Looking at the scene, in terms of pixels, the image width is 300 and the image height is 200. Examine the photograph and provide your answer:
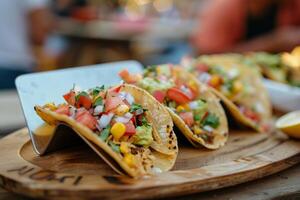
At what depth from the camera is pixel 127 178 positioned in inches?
79.7

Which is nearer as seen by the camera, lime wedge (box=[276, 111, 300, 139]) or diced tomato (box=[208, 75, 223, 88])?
lime wedge (box=[276, 111, 300, 139])

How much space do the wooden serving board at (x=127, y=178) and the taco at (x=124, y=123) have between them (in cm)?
9

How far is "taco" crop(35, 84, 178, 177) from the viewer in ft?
6.85

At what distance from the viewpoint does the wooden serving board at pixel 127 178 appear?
192cm

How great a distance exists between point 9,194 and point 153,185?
1.96 feet

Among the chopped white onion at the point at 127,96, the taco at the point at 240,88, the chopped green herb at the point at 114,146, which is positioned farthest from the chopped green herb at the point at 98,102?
the taco at the point at 240,88

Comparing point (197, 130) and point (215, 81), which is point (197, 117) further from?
point (215, 81)

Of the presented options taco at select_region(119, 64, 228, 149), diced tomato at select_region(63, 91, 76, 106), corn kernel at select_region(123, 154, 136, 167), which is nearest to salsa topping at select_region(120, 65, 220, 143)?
taco at select_region(119, 64, 228, 149)

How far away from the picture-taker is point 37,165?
7.23 feet

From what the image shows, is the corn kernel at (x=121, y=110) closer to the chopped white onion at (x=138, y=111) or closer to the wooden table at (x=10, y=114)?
the chopped white onion at (x=138, y=111)

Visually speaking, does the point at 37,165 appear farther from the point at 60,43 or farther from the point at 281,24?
the point at 60,43

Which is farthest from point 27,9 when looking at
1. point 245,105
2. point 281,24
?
point 245,105

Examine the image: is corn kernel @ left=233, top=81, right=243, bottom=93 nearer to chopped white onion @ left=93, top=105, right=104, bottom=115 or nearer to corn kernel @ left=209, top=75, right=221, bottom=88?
corn kernel @ left=209, top=75, right=221, bottom=88

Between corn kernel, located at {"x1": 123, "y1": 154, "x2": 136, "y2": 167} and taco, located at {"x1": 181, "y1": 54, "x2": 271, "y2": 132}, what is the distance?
101cm
